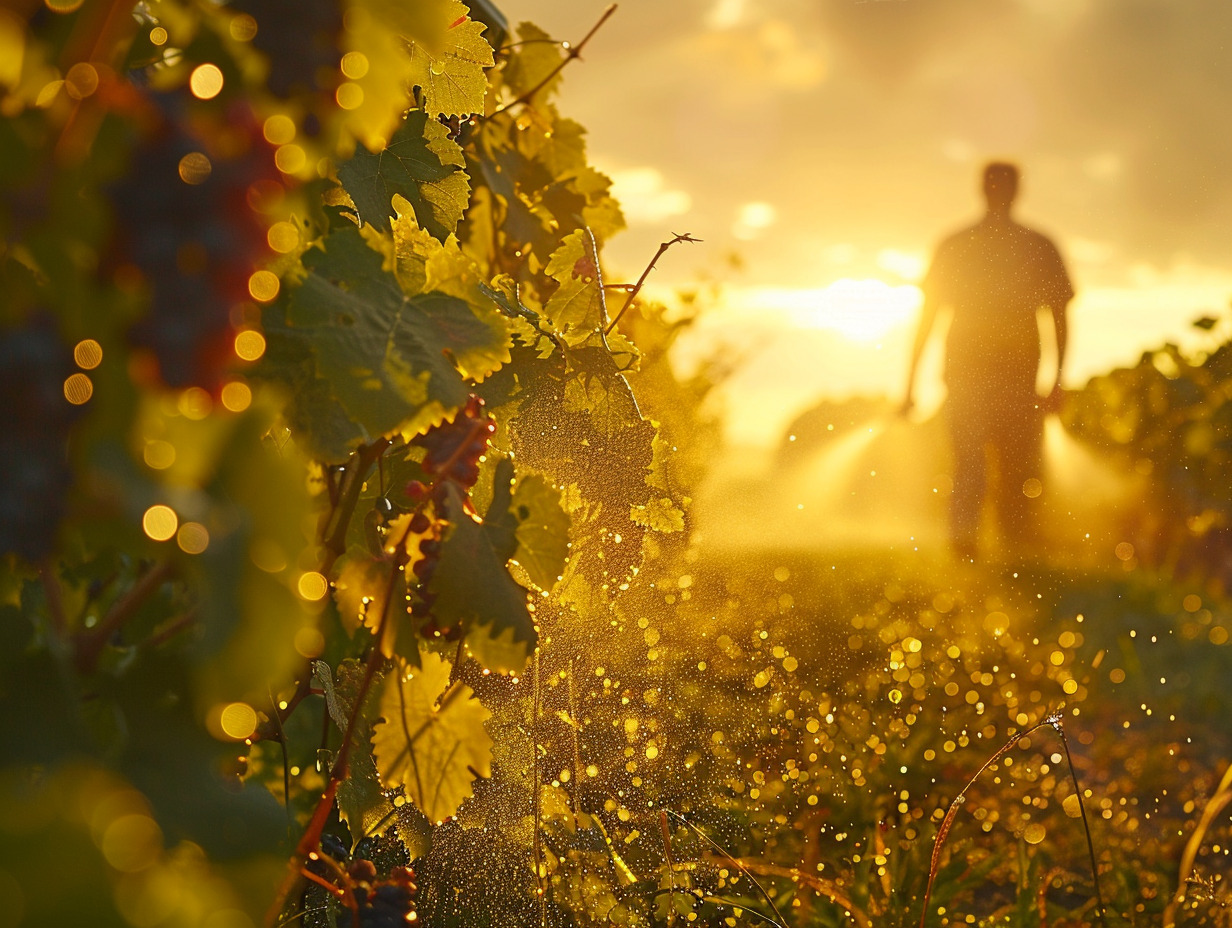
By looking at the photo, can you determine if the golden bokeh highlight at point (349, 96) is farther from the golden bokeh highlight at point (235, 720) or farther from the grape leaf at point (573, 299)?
the grape leaf at point (573, 299)

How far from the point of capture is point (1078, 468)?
8.03 metres

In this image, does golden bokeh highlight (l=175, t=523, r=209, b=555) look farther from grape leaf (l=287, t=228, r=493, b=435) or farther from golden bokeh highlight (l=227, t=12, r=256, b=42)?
grape leaf (l=287, t=228, r=493, b=435)

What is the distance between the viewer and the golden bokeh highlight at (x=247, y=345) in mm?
414

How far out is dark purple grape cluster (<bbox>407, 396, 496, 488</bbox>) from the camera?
0.88 metres

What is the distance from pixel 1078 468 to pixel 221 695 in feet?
28.1

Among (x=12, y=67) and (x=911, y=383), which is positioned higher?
(x=911, y=383)

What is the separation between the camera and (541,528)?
0.94 m

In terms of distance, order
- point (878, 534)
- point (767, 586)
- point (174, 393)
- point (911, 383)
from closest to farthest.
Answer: point (174, 393) → point (767, 586) → point (911, 383) → point (878, 534)

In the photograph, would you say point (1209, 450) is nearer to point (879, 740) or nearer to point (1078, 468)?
point (1078, 468)

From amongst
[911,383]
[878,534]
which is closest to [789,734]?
[911,383]

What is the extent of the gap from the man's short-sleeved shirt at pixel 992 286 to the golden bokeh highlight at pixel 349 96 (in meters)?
5.62

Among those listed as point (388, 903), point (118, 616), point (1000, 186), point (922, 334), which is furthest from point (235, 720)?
point (1000, 186)

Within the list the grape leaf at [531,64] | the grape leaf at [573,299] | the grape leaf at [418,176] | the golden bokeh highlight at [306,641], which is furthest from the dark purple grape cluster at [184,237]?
the grape leaf at [531,64]

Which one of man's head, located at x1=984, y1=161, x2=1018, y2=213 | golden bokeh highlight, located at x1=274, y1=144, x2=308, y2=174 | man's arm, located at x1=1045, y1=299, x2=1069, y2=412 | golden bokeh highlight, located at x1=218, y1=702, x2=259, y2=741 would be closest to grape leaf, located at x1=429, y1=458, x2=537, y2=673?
golden bokeh highlight, located at x1=218, y1=702, x2=259, y2=741
